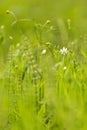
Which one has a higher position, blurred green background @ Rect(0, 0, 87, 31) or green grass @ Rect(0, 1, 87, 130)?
blurred green background @ Rect(0, 0, 87, 31)

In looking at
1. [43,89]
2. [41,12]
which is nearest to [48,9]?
[41,12]

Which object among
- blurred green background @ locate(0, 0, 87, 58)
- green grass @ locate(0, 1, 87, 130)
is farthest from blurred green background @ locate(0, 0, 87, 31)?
green grass @ locate(0, 1, 87, 130)

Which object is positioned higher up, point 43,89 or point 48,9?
point 48,9

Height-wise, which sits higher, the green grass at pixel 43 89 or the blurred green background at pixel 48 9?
the blurred green background at pixel 48 9

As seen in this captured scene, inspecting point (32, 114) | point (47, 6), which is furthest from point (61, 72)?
point (47, 6)

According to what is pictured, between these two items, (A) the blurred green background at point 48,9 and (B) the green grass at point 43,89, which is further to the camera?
(A) the blurred green background at point 48,9

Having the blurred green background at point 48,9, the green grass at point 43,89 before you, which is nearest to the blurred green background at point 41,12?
the blurred green background at point 48,9

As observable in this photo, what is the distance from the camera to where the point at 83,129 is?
6.12ft

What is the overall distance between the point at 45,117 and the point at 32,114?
18cm

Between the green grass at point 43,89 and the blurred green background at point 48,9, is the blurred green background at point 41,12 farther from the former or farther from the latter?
the green grass at point 43,89

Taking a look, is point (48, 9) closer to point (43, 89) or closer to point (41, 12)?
point (41, 12)

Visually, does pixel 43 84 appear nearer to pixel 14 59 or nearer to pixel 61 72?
pixel 61 72

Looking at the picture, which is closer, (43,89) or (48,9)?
(43,89)

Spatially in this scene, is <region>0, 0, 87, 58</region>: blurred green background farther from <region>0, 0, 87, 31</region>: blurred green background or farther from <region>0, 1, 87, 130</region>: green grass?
<region>0, 1, 87, 130</region>: green grass
